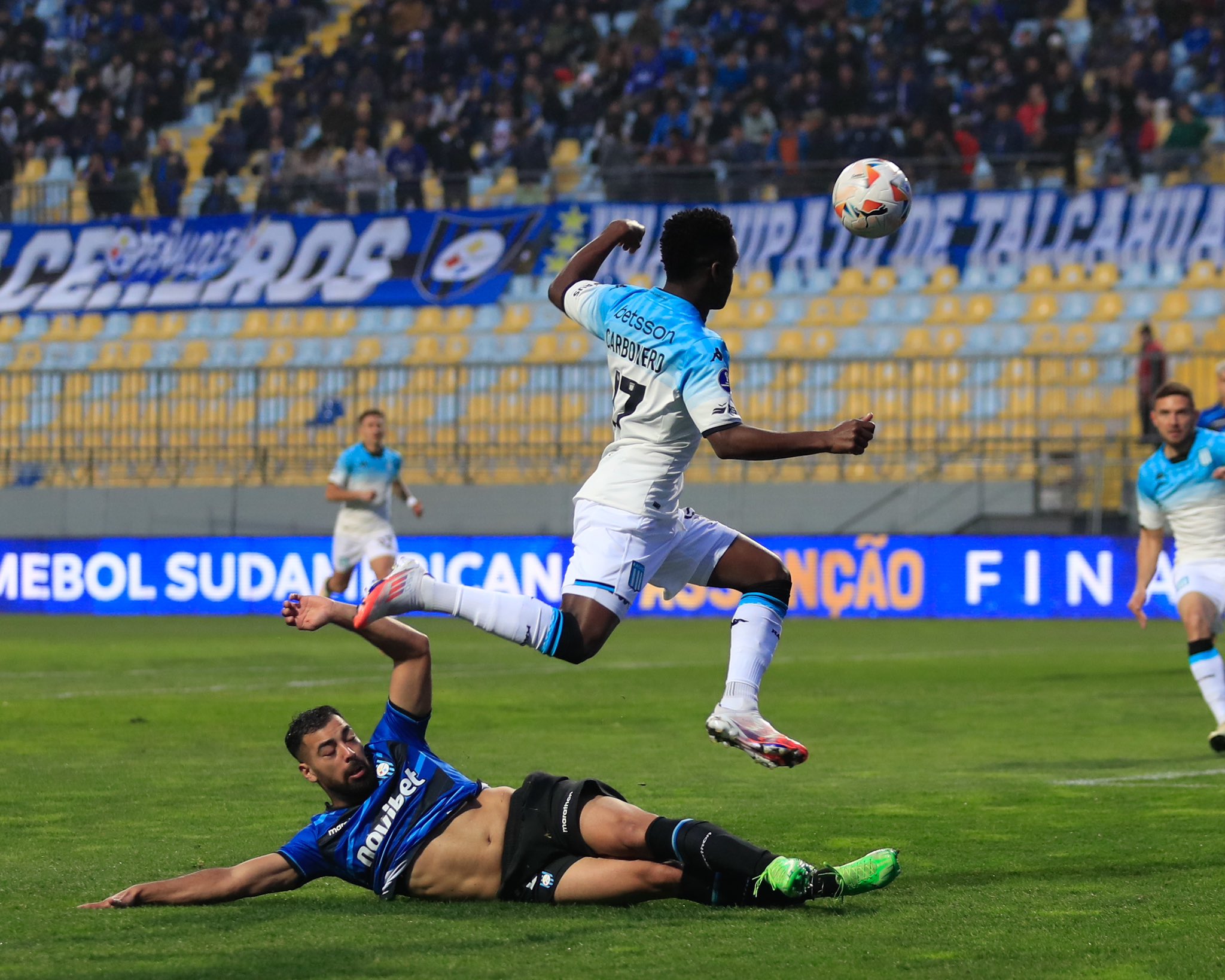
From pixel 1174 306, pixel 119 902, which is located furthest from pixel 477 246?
pixel 119 902

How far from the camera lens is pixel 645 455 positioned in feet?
22.4

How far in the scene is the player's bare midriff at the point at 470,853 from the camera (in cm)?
568

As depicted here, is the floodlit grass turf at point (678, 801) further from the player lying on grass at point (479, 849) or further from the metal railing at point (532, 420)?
the metal railing at point (532, 420)

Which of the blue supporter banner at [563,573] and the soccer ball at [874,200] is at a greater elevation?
the soccer ball at [874,200]

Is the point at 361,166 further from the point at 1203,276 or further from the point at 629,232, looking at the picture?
the point at 629,232

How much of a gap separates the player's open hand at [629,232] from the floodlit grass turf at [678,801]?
7.58 feet

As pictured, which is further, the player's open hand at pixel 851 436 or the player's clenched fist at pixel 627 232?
the player's clenched fist at pixel 627 232

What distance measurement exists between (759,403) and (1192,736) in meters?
12.6

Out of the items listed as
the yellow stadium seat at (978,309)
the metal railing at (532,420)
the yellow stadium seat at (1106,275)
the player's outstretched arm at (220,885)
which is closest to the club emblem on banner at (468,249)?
the metal railing at (532,420)

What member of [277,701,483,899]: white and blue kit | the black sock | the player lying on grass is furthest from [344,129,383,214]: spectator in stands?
the black sock

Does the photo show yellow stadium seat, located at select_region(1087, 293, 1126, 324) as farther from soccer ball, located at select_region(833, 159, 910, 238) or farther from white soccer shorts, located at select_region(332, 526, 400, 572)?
soccer ball, located at select_region(833, 159, 910, 238)

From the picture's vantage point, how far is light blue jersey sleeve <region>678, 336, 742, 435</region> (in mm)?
6328

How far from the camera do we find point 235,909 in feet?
18.8

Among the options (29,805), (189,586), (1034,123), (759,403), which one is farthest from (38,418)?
(29,805)
